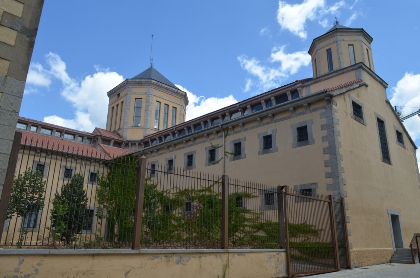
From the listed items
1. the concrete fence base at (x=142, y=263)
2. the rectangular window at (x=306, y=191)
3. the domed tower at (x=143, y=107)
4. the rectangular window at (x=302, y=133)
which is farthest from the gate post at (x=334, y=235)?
the domed tower at (x=143, y=107)

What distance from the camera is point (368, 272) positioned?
11.0m

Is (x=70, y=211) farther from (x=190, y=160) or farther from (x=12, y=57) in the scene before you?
(x=190, y=160)

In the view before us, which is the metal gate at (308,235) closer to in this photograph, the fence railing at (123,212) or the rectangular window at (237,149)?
the fence railing at (123,212)

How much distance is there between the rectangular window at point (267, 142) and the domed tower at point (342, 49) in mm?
8759

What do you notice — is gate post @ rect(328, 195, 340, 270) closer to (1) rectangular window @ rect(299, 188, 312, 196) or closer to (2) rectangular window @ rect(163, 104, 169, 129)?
(1) rectangular window @ rect(299, 188, 312, 196)

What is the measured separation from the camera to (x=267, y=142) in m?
17.1

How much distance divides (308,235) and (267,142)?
6820mm

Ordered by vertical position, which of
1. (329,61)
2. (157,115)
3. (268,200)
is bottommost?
(268,200)

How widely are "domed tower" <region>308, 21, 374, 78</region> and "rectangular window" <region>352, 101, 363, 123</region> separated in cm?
654

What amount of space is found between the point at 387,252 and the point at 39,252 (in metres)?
14.8

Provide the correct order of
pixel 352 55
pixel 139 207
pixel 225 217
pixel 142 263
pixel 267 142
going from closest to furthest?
pixel 142 263, pixel 139 207, pixel 225 217, pixel 267 142, pixel 352 55

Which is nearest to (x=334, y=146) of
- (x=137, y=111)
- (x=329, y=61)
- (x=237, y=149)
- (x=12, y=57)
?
(x=237, y=149)

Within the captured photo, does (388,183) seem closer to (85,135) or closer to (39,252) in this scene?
(39,252)

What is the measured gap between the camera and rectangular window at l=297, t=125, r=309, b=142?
15.4 meters
